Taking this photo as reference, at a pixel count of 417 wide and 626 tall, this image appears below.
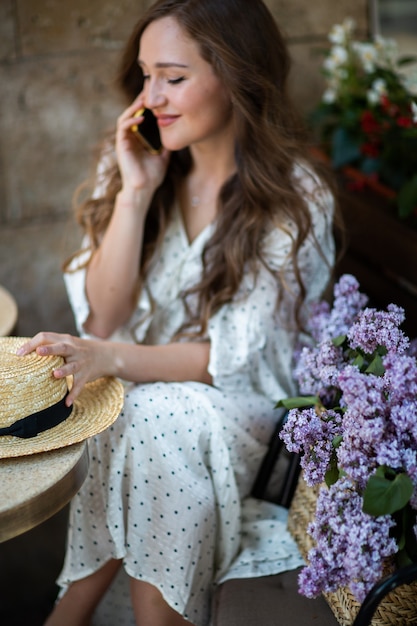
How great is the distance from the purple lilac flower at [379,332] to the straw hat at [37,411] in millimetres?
499

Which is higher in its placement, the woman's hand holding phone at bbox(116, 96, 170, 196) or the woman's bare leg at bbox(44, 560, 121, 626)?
the woman's hand holding phone at bbox(116, 96, 170, 196)

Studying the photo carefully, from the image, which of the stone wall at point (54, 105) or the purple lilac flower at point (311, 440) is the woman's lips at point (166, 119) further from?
the purple lilac flower at point (311, 440)

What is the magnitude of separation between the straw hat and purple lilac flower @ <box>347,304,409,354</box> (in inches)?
19.6

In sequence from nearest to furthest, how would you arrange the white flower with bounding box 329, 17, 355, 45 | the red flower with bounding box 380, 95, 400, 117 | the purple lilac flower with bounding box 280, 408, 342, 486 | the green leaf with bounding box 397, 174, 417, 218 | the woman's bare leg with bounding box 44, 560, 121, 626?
1. the purple lilac flower with bounding box 280, 408, 342, 486
2. the woman's bare leg with bounding box 44, 560, 121, 626
3. the green leaf with bounding box 397, 174, 417, 218
4. the red flower with bounding box 380, 95, 400, 117
5. the white flower with bounding box 329, 17, 355, 45

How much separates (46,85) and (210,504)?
162 centimetres

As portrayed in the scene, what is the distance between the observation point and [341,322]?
72.8 inches

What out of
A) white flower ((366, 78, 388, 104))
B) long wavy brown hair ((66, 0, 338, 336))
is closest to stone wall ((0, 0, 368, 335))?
white flower ((366, 78, 388, 104))

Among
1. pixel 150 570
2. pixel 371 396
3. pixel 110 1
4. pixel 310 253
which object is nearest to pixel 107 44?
pixel 110 1

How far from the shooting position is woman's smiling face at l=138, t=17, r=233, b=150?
2047 mm

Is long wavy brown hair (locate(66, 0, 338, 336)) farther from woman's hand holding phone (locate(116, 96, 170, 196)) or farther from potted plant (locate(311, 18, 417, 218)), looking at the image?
potted plant (locate(311, 18, 417, 218))

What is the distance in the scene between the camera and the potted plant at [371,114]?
264 cm

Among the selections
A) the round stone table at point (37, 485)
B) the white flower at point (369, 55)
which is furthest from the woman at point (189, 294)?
the white flower at point (369, 55)

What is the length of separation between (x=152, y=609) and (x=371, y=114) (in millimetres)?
1725

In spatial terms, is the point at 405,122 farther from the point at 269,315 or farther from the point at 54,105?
the point at 54,105
